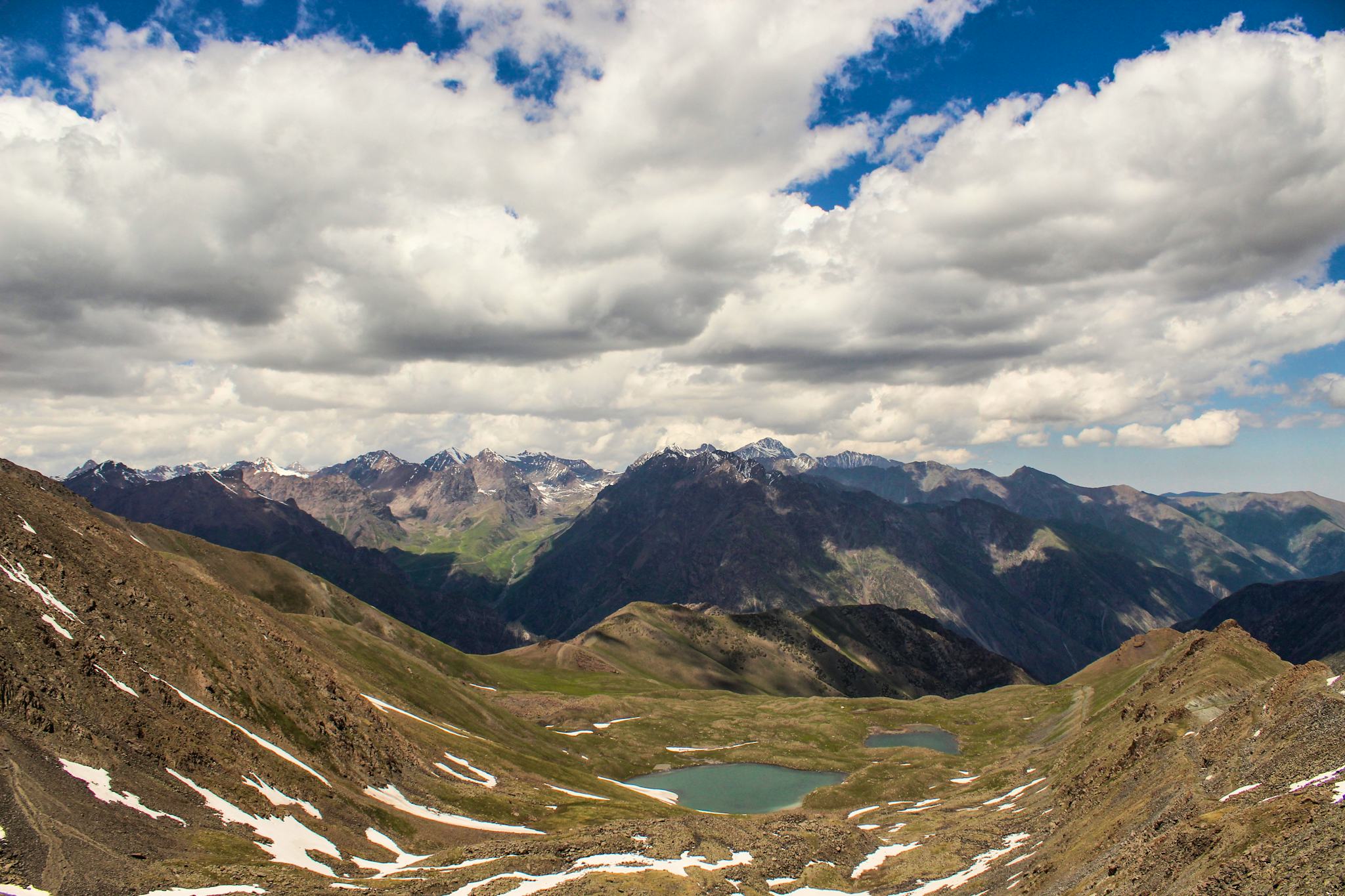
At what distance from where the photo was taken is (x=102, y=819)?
5116cm

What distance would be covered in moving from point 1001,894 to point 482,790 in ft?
225

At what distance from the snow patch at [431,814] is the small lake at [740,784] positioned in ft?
193

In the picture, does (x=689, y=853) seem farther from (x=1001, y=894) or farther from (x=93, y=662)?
(x=93, y=662)

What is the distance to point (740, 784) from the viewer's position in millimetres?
165625

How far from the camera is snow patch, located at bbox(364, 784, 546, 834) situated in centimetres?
8362

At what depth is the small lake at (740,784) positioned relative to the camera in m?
147

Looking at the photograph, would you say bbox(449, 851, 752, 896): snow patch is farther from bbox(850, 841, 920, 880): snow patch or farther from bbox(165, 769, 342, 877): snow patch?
bbox(165, 769, 342, 877): snow patch

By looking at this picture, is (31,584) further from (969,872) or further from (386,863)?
(969,872)

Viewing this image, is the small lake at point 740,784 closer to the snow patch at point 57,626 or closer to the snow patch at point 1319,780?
the snow patch at point 57,626

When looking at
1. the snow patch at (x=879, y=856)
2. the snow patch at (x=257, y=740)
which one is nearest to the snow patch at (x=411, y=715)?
the snow patch at (x=257, y=740)

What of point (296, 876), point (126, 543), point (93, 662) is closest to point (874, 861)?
point (296, 876)

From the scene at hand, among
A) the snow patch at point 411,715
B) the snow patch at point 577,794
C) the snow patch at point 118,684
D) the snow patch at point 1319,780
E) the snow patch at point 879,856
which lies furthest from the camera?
the snow patch at point 411,715

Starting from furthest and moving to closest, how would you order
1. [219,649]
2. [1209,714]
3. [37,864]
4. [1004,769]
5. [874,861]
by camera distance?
[1004,769] → [219,649] → [1209,714] → [874,861] → [37,864]

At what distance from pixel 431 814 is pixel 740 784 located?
317 ft
